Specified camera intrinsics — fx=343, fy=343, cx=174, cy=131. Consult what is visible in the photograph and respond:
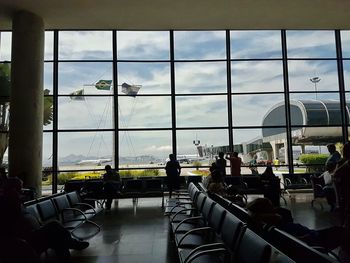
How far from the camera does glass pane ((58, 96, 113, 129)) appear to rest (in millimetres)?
11719

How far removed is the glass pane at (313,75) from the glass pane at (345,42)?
1.71 feet

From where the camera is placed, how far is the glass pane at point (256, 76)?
1214cm

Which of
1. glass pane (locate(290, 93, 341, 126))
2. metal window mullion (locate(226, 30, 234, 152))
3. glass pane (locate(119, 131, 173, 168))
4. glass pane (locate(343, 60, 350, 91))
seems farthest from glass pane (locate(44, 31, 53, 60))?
glass pane (locate(343, 60, 350, 91))

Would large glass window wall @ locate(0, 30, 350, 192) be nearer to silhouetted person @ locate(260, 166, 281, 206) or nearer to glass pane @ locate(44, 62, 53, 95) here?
glass pane @ locate(44, 62, 53, 95)

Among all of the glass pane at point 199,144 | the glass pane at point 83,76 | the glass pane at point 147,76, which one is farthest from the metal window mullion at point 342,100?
the glass pane at point 83,76

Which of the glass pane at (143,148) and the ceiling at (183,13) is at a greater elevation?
the ceiling at (183,13)

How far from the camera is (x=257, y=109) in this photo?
12.1 m

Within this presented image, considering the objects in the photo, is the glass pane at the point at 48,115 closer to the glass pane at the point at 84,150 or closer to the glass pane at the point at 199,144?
the glass pane at the point at 84,150

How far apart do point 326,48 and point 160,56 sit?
6.04 metres

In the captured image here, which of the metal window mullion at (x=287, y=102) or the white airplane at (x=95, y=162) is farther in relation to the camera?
the metal window mullion at (x=287, y=102)

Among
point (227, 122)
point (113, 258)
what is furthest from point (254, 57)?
point (113, 258)

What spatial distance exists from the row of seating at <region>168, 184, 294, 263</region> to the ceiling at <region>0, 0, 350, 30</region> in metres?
7.04

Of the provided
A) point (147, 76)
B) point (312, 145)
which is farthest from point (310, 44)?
point (147, 76)

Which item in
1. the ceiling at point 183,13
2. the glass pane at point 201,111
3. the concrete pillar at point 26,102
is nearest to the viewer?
the concrete pillar at point 26,102
